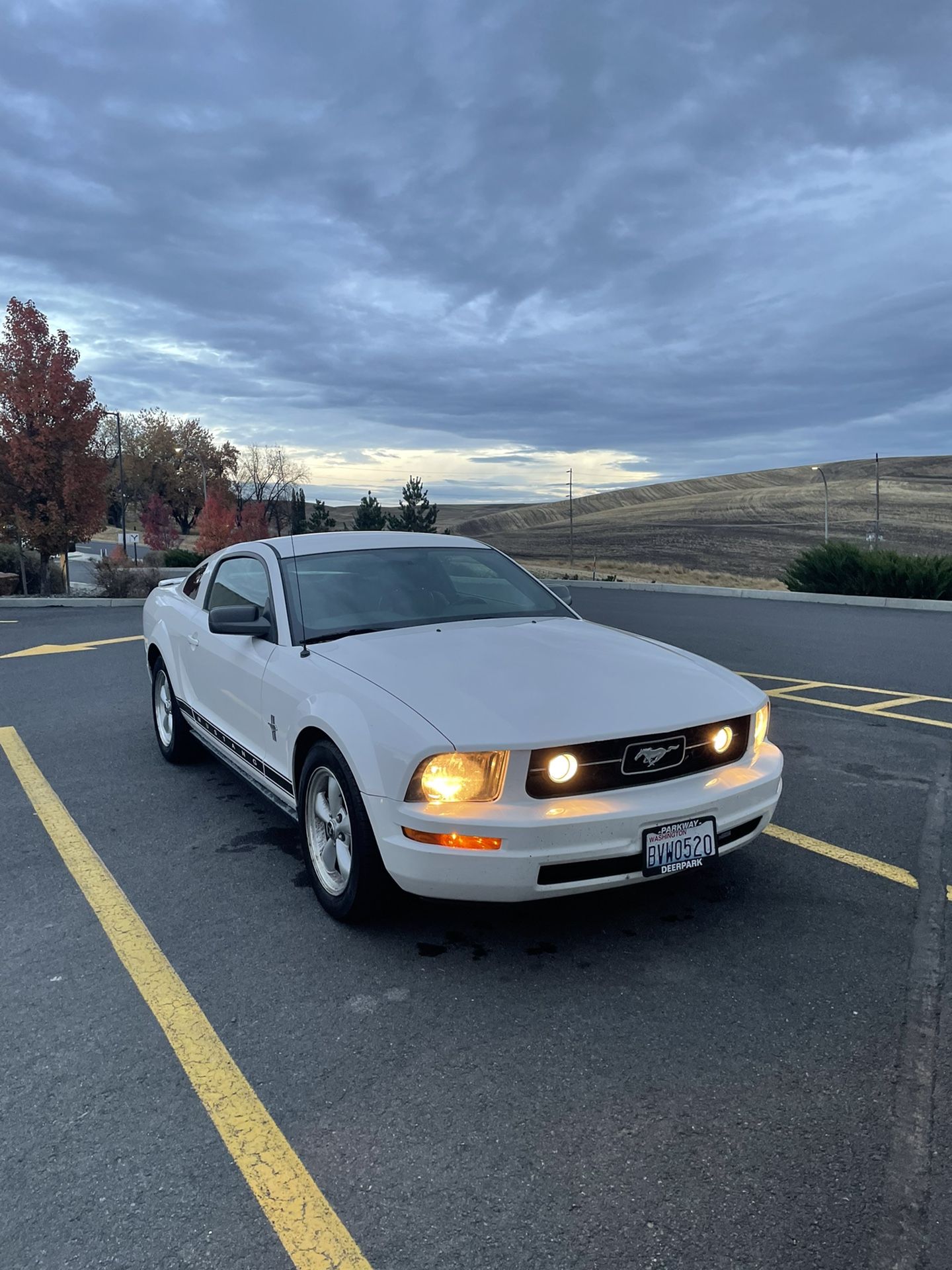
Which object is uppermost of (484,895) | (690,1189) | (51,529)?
(51,529)

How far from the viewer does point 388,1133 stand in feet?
7.97

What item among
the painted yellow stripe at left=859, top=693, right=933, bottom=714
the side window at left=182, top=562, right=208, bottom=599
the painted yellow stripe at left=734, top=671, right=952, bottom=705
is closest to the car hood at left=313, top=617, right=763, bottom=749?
the side window at left=182, top=562, right=208, bottom=599

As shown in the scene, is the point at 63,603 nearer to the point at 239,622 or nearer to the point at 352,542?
the point at 352,542

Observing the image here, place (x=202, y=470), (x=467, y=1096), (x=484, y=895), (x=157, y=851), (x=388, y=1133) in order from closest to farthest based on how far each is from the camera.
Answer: (x=388, y=1133) → (x=467, y=1096) → (x=484, y=895) → (x=157, y=851) → (x=202, y=470)

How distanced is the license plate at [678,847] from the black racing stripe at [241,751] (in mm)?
1579

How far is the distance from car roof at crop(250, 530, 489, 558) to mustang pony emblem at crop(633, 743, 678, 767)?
1.87 m

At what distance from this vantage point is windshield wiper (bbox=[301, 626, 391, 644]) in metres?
4.09

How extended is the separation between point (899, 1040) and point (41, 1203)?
241 cm

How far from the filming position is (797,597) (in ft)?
69.4

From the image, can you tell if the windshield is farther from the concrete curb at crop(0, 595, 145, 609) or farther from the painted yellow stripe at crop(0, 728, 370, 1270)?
the concrete curb at crop(0, 595, 145, 609)

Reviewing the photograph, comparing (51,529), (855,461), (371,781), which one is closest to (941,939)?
(371,781)

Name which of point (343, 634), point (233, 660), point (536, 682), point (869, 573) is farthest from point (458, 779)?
point (869, 573)

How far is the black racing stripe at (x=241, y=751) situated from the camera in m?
4.06

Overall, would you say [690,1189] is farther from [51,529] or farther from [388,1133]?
[51,529]
